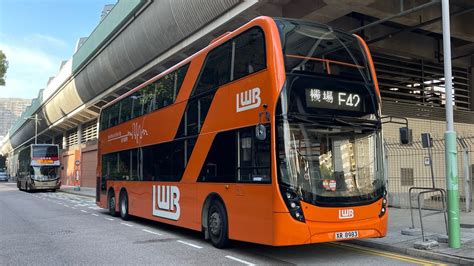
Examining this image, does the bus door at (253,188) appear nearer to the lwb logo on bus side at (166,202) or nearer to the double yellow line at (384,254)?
the double yellow line at (384,254)

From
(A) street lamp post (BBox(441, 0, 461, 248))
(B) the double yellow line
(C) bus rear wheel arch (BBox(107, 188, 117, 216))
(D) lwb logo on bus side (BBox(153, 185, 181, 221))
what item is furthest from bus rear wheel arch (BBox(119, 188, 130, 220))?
(A) street lamp post (BBox(441, 0, 461, 248))

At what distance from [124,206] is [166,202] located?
390cm

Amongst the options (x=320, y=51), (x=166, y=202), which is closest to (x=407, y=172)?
(x=166, y=202)

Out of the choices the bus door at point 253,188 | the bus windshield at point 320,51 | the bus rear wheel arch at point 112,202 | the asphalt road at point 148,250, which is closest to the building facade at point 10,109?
the bus rear wheel arch at point 112,202

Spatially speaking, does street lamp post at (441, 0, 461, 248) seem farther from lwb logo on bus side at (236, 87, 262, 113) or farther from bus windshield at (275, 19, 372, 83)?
lwb logo on bus side at (236, 87, 262, 113)

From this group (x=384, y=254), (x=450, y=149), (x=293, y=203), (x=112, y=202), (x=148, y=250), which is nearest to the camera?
(x=293, y=203)

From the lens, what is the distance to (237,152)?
834cm

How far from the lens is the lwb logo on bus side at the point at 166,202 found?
1084cm

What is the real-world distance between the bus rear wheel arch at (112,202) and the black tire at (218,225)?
755 cm

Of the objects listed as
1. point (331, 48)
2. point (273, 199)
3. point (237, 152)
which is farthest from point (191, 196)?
point (331, 48)

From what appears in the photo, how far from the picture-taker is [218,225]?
8867mm

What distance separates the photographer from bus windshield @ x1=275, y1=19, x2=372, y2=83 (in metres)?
7.67

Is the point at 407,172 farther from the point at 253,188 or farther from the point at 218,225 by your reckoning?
the point at 253,188

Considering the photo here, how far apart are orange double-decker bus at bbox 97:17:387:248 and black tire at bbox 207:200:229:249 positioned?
2 centimetres
